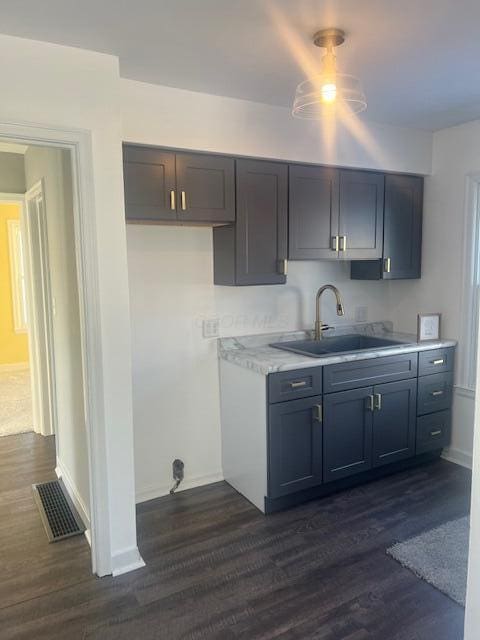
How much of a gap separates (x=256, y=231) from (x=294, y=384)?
94 cm

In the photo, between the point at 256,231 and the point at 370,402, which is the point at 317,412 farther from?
the point at 256,231

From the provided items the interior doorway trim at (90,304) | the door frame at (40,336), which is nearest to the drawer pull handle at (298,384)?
the interior doorway trim at (90,304)

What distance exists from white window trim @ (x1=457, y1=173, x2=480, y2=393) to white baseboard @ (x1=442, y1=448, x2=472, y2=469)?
472 mm

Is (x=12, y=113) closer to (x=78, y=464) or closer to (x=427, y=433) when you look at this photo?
(x=78, y=464)

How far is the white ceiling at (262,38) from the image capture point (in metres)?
1.73

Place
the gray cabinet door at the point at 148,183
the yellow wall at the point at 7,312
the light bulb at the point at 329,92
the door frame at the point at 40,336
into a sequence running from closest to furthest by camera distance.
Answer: the light bulb at the point at 329,92
the gray cabinet door at the point at 148,183
the door frame at the point at 40,336
the yellow wall at the point at 7,312

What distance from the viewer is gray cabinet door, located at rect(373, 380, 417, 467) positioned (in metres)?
3.10

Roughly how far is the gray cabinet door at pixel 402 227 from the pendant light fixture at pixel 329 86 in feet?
4.92

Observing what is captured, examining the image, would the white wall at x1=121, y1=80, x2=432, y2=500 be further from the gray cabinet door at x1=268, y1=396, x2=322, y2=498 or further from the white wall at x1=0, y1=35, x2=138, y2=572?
the gray cabinet door at x1=268, y1=396, x2=322, y2=498

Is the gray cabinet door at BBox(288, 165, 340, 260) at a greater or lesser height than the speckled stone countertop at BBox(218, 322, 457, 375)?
greater

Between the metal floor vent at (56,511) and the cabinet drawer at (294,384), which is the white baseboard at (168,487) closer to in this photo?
the metal floor vent at (56,511)

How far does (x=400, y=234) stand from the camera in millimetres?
3477

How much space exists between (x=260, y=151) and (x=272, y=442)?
169 cm

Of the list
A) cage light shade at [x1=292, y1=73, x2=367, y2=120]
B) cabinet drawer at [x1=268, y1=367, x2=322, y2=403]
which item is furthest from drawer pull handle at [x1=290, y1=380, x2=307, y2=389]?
cage light shade at [x1=292, y1=73, x2=367, y2=120]
